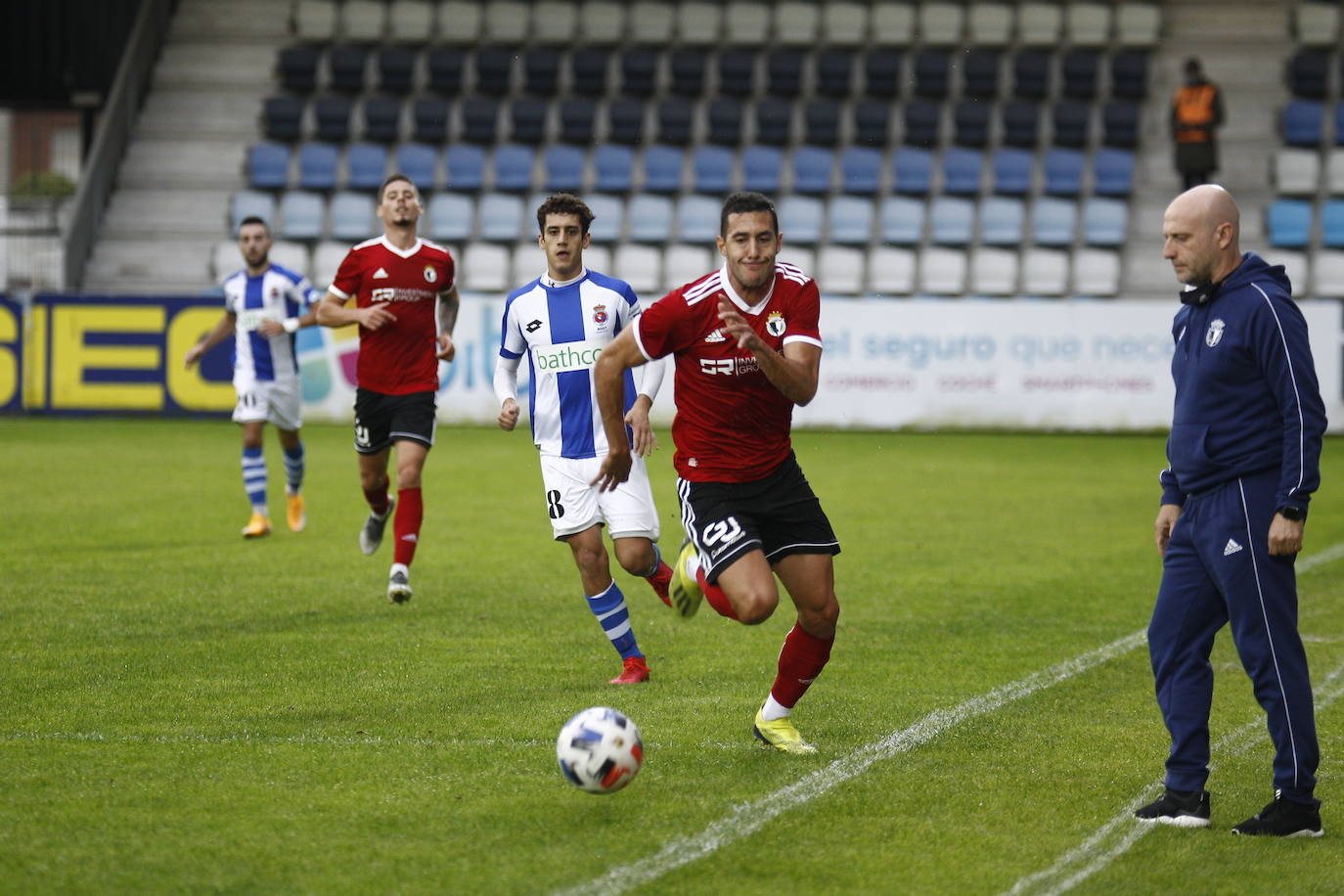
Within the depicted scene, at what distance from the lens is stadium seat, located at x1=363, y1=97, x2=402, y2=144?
2711 cm

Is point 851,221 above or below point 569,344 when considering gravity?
above

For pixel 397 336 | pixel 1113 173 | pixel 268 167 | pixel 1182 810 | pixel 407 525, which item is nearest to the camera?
pixel 1182 810

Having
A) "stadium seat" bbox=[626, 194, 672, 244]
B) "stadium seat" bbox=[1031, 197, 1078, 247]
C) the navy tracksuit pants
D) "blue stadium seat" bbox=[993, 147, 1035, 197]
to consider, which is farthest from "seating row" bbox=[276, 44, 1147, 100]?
the navy tracksuit pants

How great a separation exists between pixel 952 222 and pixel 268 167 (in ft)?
37.4

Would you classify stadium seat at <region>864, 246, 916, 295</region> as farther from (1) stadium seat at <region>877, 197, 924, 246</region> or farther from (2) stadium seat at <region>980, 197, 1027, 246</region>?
(2) stadium seat at <region>980, 197, 1027, 246</region>

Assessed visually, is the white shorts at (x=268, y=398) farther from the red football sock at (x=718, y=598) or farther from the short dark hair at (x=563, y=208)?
the red football sock at (x=718, y=598)

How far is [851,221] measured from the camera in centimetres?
2559

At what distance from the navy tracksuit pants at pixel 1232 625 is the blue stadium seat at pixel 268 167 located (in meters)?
23.6

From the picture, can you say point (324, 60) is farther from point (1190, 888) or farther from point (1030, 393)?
point (1190, 888)

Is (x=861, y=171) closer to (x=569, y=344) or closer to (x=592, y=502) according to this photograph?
(x=569, y=344)

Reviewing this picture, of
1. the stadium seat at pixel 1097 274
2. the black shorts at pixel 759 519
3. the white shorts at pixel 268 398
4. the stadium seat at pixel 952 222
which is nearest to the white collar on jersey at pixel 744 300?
the black shorts at pixel 759 519

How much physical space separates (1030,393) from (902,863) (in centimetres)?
1744

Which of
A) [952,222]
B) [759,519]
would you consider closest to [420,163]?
[952,222]

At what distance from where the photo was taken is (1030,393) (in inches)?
851
